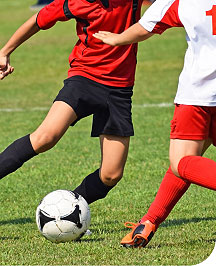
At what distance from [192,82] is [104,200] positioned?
2.79 meters

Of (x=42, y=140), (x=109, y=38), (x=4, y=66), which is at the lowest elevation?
(x=42, y=140)

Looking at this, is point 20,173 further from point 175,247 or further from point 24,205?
point 175,247

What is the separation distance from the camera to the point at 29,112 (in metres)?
13.7

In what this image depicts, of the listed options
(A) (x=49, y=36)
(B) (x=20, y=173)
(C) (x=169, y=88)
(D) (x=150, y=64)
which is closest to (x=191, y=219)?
(B) (x=20, y=173)

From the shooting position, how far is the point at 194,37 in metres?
4.94

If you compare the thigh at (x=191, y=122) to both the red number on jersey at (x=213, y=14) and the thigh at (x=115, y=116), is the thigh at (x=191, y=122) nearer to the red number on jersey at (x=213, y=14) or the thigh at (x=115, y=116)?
the red number on jersey at (x=213, y=14)

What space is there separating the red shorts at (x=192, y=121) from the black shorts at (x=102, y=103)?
973mm

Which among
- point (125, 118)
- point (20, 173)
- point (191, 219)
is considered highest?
point (125, 118)

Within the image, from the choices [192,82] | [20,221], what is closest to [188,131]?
[192,82]

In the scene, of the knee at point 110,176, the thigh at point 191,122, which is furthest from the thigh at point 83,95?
the thigh at point 191,122

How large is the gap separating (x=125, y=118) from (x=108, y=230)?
96cm

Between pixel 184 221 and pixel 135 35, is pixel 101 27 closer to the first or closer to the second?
pixel 135 35


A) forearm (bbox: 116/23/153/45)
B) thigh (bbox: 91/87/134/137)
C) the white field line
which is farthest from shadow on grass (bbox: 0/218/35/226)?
the white field line

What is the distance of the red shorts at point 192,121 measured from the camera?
16.5 feet
